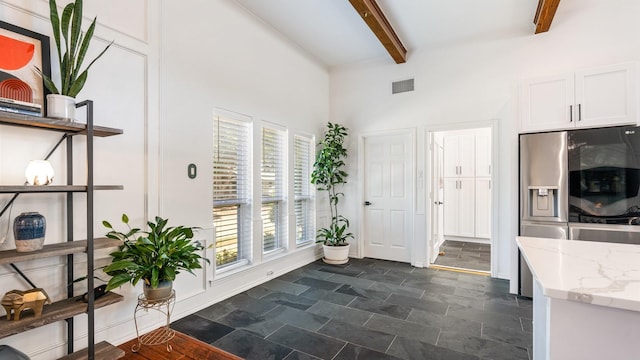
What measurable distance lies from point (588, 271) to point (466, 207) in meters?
5.53

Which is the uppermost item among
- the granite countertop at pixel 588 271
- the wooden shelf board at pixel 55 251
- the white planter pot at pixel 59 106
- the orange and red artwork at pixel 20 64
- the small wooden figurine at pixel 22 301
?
the orange and red artwork at pixel 20 64

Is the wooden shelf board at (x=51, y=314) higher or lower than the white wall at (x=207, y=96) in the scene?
lower

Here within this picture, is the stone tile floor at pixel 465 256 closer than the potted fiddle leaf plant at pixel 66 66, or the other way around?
the potted fiddle leaf plant at pixel 66 66

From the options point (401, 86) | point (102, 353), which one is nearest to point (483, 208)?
point (401, 86)

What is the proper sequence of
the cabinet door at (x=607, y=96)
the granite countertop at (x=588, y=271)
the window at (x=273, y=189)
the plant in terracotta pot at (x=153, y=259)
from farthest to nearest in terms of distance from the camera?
the window at (x=273, y=189)
the cabinet door at (x=607, y=96)
the plant in terracotta pot at (x=153, y=259)
the granite countertop at (x=588, y=271)

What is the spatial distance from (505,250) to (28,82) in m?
5.07

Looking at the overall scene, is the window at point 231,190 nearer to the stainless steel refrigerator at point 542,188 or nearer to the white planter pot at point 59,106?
the white planter pot at point 59,106

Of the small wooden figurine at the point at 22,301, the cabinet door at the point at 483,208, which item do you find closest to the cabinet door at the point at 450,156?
the cabinet door at the point at 483,208

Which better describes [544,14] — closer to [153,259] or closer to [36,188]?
[153,259]

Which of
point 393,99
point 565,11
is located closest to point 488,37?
point 565,11

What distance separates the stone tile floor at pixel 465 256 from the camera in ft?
15.3

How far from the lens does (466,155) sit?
620cm

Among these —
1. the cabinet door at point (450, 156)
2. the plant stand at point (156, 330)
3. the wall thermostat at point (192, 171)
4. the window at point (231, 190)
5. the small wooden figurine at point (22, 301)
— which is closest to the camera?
the small wooden figurine at point (22, 301)

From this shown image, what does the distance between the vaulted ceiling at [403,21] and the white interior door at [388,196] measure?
56.3 inches
